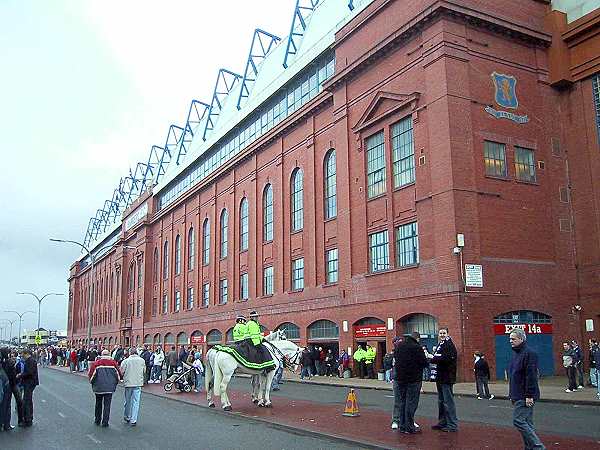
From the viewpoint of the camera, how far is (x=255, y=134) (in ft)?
175

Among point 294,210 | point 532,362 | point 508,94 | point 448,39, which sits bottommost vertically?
point 532,362

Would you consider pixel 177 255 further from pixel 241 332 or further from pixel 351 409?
pixel 351 409

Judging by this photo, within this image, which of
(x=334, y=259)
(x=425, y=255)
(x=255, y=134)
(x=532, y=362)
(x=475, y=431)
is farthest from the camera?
(x=255, y=134)

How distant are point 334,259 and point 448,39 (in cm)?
1479

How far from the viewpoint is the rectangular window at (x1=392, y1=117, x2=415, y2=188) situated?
1282 inches

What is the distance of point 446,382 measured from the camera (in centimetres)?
1241

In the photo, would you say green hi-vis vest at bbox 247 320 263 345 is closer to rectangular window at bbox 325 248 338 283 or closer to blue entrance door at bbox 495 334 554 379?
blue entrance door at bbox 495 334 554 379

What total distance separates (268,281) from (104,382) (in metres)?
33.4

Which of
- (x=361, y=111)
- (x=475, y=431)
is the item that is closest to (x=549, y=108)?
(x=361, y=111)

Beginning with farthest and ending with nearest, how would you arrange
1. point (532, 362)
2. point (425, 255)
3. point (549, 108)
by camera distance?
1. point (549, 108)
2. point (425, 255)
3. point (532, 362)

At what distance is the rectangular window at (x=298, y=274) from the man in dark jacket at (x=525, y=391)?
3379 centimetres

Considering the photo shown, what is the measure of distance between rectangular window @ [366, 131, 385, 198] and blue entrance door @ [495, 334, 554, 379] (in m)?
10.2

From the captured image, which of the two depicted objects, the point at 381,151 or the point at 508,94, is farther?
the point at 381,151

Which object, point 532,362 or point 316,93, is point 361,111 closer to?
point 316,93
